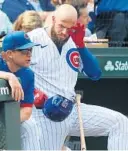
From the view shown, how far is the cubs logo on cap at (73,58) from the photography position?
4879mm

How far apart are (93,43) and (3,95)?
3507mm

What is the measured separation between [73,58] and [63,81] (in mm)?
217

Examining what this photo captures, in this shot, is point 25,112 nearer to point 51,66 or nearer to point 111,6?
point 51,66

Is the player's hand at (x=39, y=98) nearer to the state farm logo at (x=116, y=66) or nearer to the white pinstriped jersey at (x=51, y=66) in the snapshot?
the white pinstriped jersey at (x=51, y=66)

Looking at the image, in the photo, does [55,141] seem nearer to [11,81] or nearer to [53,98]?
[53,98]

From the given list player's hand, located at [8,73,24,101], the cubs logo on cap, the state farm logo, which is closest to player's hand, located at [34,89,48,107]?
the cubs logo on cap

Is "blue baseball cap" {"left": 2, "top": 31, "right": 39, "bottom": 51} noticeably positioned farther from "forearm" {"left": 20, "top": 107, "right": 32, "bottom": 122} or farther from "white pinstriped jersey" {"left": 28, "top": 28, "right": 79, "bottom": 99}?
"white pinstriped jersey" {"left": 28, "top": 28, "right": 79, "bottom": 99}

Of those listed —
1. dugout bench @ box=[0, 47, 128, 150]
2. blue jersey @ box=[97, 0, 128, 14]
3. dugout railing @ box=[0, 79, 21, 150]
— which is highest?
blue jersey @ box=[97, 0, 128, 14]

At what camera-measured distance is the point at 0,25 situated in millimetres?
6418

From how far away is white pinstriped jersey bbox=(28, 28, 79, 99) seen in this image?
188 inches

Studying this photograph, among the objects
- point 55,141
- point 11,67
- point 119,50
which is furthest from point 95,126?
point 119,50

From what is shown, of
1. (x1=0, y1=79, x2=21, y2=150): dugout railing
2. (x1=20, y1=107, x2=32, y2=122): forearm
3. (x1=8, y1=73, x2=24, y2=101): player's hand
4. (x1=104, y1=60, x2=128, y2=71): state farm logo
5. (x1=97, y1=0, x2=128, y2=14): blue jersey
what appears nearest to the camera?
(x1=0, y1=79, x2=21, y2=150): dugout railing

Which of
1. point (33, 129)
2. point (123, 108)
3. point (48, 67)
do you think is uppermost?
point (48, 67)

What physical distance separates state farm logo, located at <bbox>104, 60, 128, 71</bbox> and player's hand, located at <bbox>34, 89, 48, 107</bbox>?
1.65 meters
